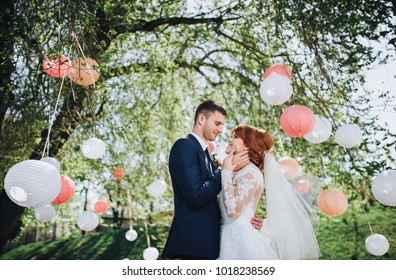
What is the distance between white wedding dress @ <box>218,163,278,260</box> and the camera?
2596 mm

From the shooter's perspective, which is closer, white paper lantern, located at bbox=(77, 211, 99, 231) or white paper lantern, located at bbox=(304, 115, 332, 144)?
white paper lantern, located at bbox=(304, 115, 332, 144)

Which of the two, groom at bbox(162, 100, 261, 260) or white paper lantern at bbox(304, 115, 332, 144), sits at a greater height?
white paper lantern at bbox(304, 115, 332, 144)

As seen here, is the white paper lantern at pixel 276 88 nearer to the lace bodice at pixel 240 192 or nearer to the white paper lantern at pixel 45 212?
the lace bodice at pixel 240 192

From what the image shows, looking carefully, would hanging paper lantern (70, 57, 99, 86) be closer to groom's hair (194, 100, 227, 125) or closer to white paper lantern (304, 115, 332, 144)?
groom's hair (194, 100, 227, 125)

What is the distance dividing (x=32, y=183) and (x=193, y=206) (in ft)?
3.72

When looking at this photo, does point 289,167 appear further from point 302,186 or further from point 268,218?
point 268,218

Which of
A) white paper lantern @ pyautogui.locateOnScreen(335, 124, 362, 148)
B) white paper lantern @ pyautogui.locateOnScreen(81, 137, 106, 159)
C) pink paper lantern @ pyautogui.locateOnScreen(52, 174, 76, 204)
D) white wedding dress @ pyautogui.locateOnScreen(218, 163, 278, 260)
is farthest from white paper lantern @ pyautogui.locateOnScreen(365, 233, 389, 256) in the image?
pink paper lantern @ pyautogui.locateOnScreen(52, 174, 76, 204)

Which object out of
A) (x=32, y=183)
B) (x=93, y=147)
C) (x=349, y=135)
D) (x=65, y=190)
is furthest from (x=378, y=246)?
(x=32, y=183)

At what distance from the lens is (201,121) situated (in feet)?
9.32

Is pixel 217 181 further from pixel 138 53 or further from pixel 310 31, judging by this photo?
pixel 138 53

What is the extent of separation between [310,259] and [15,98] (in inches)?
141

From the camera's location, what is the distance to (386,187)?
3.52m
